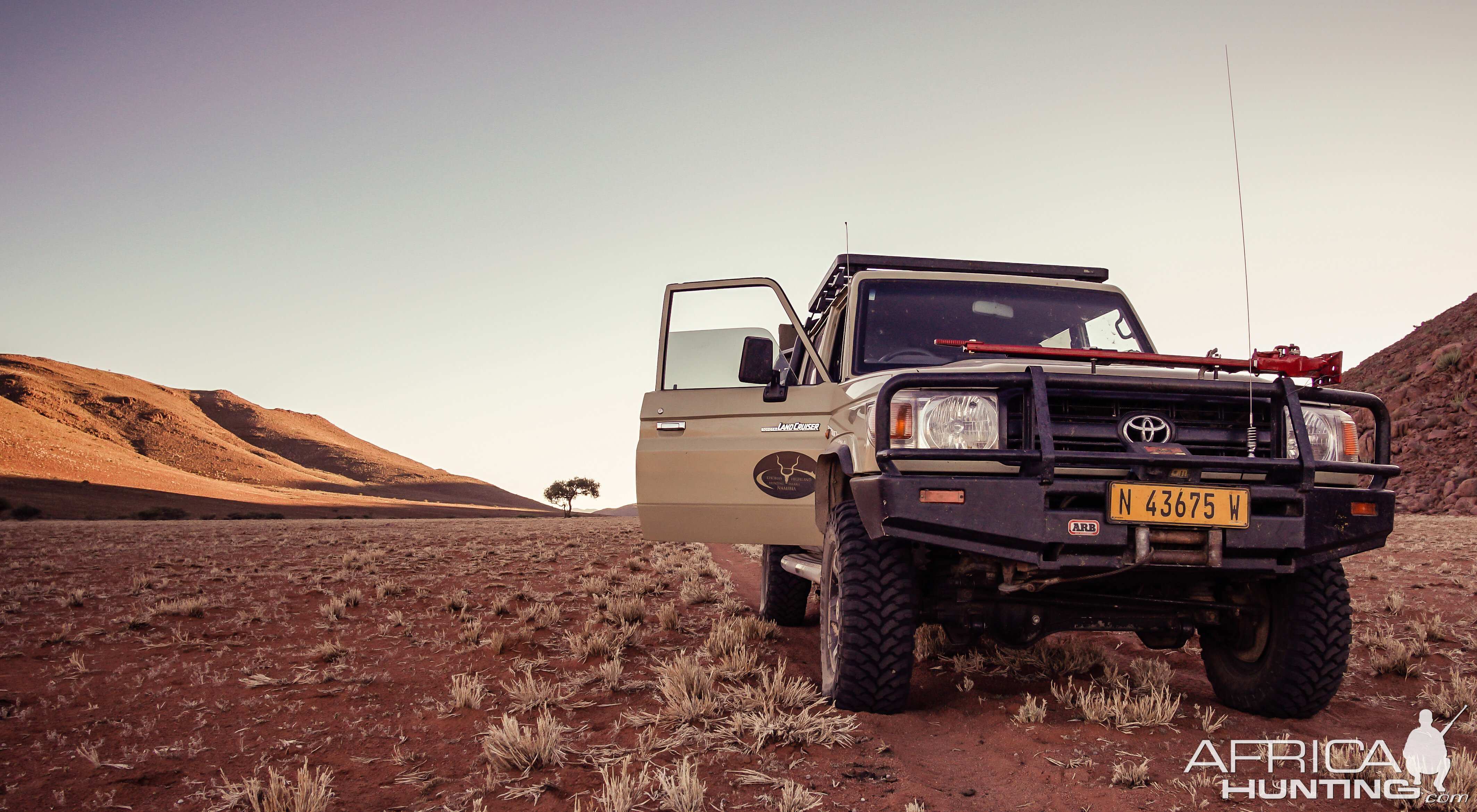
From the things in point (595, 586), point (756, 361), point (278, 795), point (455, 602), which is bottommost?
point (278, 795)

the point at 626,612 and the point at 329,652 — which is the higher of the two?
the point at 626,612

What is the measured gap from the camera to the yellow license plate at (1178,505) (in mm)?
3234

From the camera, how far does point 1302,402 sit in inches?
146

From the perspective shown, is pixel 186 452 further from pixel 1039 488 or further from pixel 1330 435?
pixel 1330 435

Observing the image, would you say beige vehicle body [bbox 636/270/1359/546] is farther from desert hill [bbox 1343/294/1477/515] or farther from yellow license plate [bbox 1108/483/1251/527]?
desert hill [bbox 1343/294/1477/515]

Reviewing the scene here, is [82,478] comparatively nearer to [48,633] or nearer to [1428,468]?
[48,633]

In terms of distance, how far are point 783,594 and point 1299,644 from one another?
12.2 feet

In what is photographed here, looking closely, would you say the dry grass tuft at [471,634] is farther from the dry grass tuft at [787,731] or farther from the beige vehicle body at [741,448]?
the dry grass tuft at [787,731]

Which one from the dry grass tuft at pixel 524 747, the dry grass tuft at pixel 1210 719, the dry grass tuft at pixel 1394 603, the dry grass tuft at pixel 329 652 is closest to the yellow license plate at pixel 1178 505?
the dry grass tuft at pixel 1210 719

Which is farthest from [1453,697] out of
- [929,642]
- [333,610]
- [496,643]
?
[333,610]

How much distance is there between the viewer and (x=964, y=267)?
593cm

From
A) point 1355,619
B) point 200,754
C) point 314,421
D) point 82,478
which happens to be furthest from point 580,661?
point 314,421

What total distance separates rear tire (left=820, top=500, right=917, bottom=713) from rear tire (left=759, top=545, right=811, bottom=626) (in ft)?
9.31

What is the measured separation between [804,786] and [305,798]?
1.78 meters
